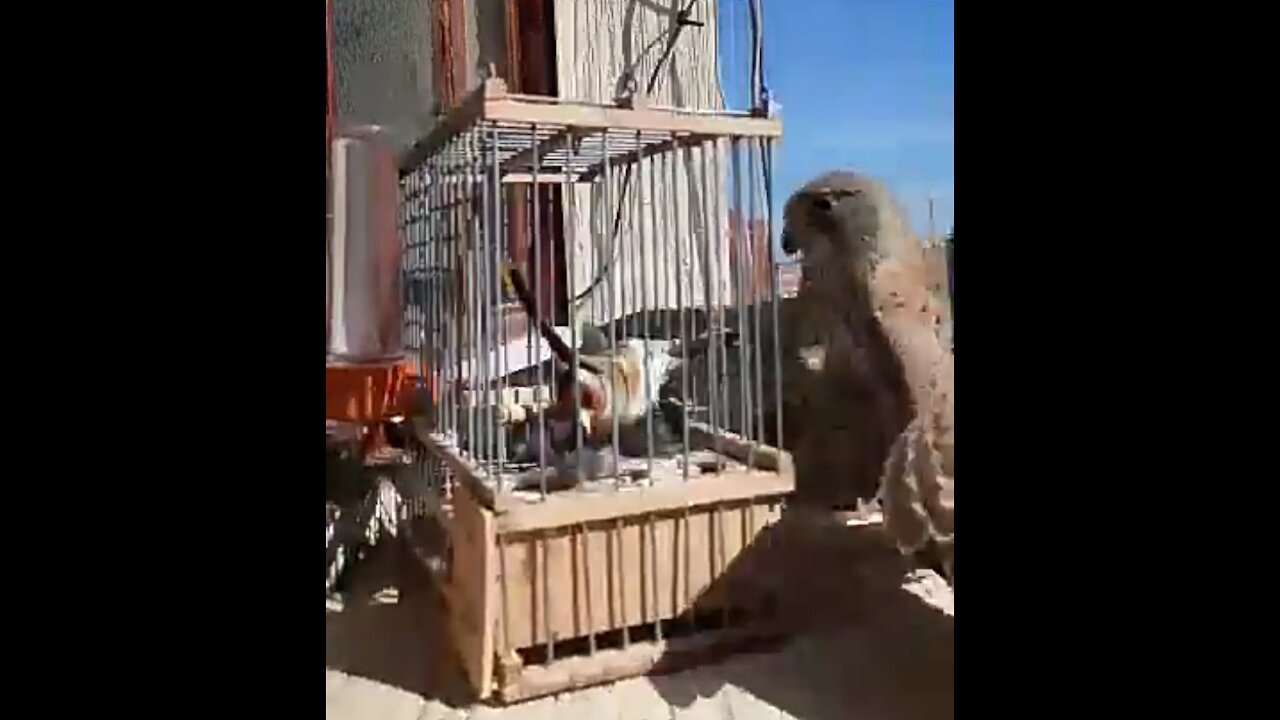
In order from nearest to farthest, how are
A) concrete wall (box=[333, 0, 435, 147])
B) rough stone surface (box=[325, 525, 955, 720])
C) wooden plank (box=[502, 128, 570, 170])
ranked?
1. rough stone surface (box=[325, 525, 955, 720])
2. wooden plank (box=[502, 128, 570, 170])
3. concrete wall (box=[333, 0, 435, 147])

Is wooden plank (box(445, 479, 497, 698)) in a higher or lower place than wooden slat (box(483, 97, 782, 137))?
lower

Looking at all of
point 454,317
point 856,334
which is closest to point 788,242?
point 856,334

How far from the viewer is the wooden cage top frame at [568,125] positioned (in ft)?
2.92

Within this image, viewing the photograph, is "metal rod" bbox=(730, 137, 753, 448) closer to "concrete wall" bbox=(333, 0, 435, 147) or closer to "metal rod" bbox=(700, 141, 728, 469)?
"metal rod" bbox=(700, 141, 728, 469)

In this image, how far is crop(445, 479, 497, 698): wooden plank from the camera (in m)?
0.89

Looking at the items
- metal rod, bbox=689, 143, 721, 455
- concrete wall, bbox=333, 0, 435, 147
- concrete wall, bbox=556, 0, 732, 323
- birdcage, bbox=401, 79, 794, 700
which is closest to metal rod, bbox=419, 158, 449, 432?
birdcage, bbox=401, 79, 794, 700

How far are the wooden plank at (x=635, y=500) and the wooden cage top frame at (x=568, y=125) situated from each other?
0.95 feet

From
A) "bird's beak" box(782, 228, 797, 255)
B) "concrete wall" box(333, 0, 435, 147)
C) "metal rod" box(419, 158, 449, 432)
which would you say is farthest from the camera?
"concrete wall" box(333, 0, 435, 147)

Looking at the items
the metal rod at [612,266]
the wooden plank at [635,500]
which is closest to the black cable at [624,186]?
the metal rod at [612,266]

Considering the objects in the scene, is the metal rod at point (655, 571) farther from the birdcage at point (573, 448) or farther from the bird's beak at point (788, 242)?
the bird's beak at point (788, 242)
